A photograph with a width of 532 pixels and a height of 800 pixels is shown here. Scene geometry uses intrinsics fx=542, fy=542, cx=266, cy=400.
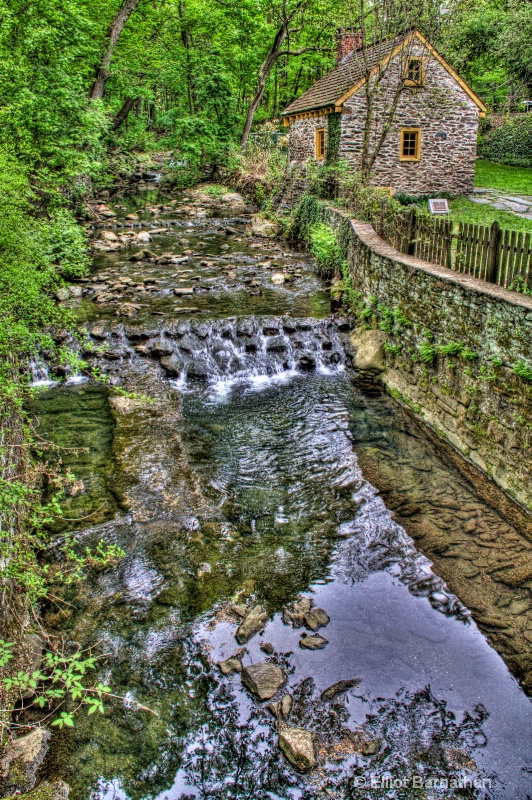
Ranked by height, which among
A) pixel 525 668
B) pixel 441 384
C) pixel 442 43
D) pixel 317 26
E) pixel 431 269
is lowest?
pixel 525 668

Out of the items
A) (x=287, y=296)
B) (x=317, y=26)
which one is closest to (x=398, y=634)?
(x=287, y=296)

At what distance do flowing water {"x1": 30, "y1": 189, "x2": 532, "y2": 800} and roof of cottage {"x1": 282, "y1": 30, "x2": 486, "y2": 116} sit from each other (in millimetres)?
14157

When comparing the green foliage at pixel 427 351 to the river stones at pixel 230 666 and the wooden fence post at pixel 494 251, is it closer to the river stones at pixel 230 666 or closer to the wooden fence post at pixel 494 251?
the wooden fence post at pixel 494 251

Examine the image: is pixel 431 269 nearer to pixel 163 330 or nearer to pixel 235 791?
pixel 163 330

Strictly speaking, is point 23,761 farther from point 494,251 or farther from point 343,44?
point 343,44

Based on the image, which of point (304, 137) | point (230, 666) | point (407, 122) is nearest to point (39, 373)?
point (230, 666)

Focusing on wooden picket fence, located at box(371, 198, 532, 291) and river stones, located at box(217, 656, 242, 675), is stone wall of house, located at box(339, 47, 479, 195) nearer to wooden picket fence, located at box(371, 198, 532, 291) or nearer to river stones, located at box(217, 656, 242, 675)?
wooden picket fence, located at box(371, 198, 532, 291)

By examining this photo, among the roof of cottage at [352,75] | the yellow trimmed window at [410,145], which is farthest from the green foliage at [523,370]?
the yellow trimmed window at [410,145]

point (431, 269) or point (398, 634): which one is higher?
point (431, 269)

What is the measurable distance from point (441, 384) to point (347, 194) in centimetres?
1040

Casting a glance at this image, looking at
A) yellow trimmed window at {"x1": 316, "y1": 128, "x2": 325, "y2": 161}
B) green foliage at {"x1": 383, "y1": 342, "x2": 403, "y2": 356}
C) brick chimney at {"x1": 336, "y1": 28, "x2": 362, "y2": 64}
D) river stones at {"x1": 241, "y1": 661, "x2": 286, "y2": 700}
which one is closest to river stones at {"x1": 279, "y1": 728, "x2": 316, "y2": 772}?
river stones at {"x1": 241, "y1": 661, "x2": 286, "y2": 700}

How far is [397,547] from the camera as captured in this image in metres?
6.66

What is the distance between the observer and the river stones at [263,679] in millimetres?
4855

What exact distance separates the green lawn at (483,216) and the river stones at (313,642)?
12661 millimetres
